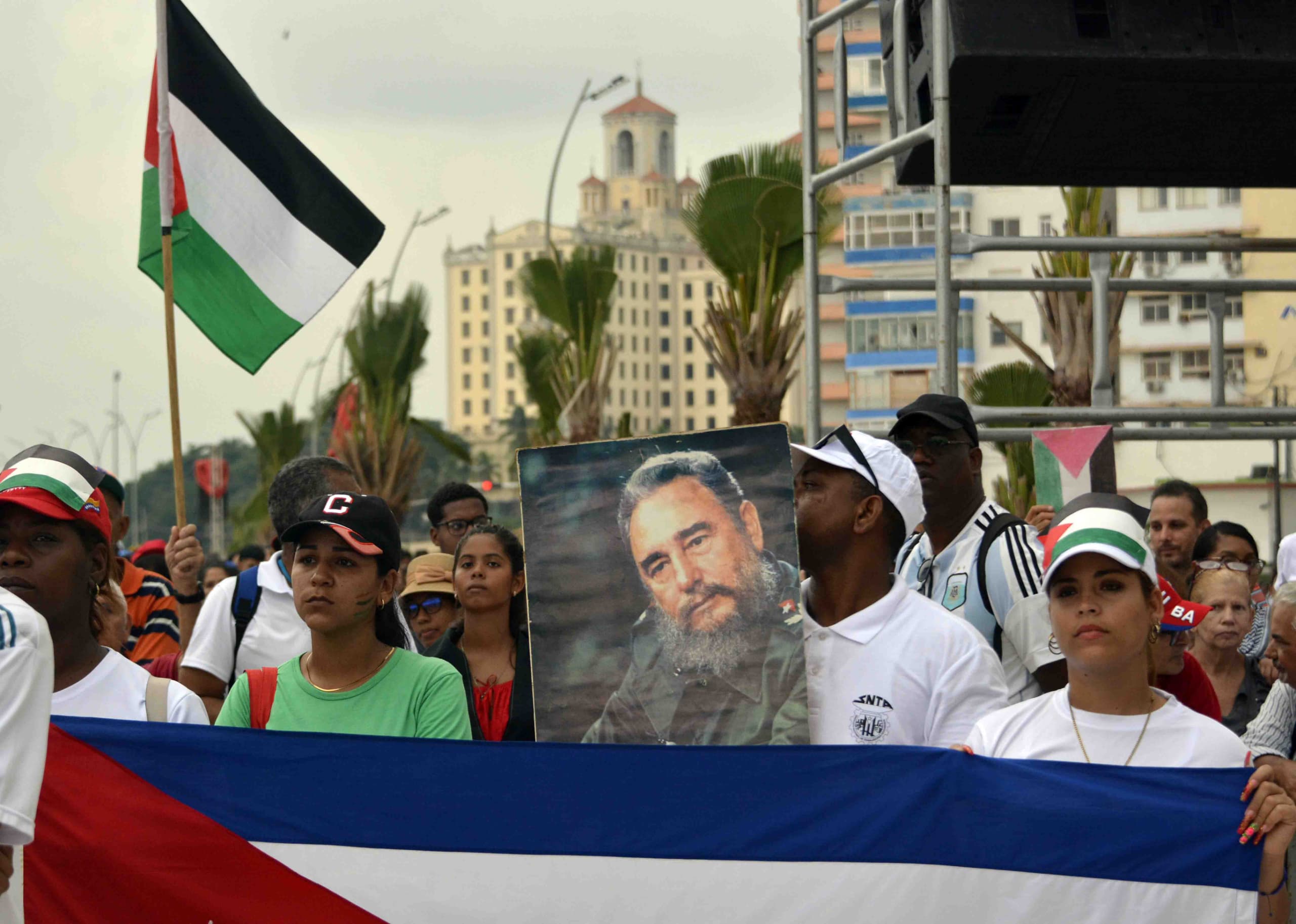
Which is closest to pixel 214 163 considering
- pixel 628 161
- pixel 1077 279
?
pixel 1077 279

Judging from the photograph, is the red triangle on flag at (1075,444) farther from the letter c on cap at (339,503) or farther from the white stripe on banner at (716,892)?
the letter c on cap at (339,503)

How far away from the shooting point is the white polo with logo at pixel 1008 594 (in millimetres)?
4309

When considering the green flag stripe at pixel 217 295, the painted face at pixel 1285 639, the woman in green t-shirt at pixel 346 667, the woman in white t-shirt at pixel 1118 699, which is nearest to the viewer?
the woman in white t-shirt at pixel 1118 699

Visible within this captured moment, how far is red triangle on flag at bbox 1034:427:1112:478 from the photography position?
6031 mm

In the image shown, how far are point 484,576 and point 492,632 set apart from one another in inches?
7.3

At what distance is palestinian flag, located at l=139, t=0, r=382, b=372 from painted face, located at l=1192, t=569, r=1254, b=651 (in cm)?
386

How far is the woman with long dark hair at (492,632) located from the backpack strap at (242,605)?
606 mm

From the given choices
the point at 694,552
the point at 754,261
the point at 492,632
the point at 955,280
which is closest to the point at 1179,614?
the point at 694,552

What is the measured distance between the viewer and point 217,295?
7.01 m

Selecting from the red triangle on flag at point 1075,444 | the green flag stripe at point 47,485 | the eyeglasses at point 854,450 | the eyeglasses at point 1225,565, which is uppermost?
the red triangle on flag at point 1075,444

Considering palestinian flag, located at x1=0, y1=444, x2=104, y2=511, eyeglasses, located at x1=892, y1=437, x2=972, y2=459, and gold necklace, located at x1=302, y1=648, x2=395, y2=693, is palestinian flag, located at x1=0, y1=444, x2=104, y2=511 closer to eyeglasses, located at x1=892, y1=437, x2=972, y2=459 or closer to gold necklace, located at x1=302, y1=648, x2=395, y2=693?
gold necklace, located at x1=302, y1=648, x2=395, y2=693

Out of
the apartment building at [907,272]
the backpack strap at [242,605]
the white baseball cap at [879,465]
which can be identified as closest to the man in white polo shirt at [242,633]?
the backpack strap at [242,605]

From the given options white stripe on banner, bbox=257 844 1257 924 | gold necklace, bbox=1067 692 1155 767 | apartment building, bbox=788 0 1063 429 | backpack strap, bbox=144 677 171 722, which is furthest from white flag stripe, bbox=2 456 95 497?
apartment building, bbox=788 0 1063 429

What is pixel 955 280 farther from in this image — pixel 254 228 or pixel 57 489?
pixel 57 489
